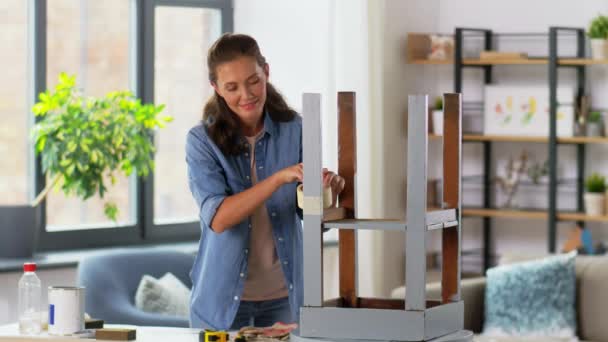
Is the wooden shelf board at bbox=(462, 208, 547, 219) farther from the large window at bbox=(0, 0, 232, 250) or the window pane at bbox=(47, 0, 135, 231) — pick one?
the window pane at bbox=(47, 0, 135, 231)

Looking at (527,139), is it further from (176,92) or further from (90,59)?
(90,59)

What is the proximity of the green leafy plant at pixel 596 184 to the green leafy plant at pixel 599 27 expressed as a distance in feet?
2.23

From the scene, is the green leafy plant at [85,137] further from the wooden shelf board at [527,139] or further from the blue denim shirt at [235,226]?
the blue denim shirt at [235,226]

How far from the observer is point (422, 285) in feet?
7.80

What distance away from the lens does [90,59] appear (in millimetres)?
5715

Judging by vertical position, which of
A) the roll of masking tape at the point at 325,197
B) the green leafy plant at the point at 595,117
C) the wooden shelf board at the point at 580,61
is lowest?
the roll of masking tape at the point at 325,197

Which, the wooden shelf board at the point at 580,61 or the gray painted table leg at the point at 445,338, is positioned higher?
the wooden shelf board at the point at 580,61

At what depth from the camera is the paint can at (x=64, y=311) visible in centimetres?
267

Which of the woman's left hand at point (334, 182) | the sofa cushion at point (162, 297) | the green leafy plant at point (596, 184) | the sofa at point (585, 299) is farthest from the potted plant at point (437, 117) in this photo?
the woman's left hand at point (334, 182)

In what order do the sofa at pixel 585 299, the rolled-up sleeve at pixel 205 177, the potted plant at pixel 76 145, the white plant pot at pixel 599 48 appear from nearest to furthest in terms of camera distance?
the rolled-up sleeve at pixel 205 177
the sofa at pixel 585 299
the potted plant at pixel 76 145
the white plant pot at pixel 599 48

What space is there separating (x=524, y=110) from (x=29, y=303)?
12.3ft

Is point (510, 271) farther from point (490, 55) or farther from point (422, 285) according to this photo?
point (422, 285)

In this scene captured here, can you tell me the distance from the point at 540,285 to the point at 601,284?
25 centimetres

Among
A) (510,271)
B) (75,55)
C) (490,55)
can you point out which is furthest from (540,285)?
(75,55)
